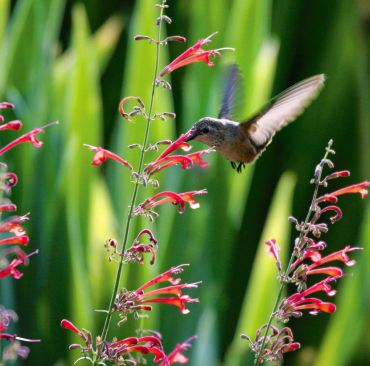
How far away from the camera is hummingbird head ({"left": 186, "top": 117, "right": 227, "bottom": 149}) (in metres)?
1.54

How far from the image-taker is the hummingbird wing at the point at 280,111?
1567 millimetres

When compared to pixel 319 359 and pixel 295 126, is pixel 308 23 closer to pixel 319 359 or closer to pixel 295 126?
pixel 295 126

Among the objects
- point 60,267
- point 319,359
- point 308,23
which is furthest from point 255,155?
point 308,23

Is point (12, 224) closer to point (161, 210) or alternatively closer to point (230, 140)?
point (230, 140)

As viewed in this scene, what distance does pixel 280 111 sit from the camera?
1699mm

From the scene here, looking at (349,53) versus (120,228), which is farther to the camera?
(349,53)

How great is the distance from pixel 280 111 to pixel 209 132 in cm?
17

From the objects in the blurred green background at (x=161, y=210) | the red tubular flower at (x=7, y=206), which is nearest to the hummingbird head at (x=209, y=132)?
the red tubular flower at (x=7, y=206)

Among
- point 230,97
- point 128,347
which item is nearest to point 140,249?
point 128,347

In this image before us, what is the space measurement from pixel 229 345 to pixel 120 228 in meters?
0.77

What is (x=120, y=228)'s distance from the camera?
317 cm

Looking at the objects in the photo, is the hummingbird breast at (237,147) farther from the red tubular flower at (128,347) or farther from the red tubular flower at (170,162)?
the red tubular flower at (128,347)

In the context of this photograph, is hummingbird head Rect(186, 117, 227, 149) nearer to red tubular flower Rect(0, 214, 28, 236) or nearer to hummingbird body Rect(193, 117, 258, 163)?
hummingbird body Rect(193, 117, 258, 163)

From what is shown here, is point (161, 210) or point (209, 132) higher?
point (209, 132)
